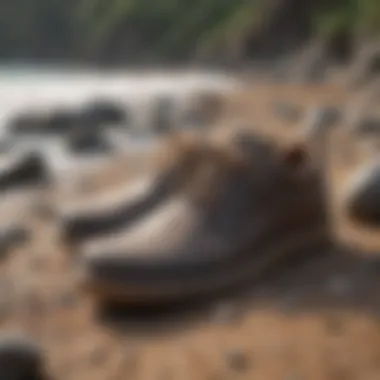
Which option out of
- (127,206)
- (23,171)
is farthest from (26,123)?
(127,206)

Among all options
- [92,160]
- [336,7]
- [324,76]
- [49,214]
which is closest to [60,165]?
[92,160]

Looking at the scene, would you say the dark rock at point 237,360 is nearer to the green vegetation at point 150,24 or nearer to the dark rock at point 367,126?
the dark rock at point 367,126

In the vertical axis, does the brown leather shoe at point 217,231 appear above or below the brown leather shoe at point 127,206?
below

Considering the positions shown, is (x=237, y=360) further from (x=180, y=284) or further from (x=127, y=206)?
(x=127, y=206)

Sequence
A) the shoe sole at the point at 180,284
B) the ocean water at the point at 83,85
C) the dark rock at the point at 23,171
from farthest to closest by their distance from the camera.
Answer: the ocean water at the point at 83,85, the dark rock at the point at 23,171, the shoe sole at the point at 180,284

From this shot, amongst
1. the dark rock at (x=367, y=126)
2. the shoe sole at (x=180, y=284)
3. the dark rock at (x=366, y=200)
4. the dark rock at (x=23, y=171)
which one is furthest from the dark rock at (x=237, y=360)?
the dark rock at (x=367, y=126)

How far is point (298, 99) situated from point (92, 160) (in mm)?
724

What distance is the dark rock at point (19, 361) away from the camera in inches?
22.9

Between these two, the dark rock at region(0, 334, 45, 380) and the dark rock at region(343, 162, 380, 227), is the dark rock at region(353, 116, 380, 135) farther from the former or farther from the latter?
the dark rock at region(0, 334, 45, 380)

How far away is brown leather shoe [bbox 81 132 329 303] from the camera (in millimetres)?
722

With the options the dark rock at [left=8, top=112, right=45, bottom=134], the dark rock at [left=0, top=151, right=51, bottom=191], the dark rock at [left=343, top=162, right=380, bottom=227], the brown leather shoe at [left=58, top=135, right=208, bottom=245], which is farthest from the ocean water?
the dark rock at [left=343, top=162, right=380, bottom=227]

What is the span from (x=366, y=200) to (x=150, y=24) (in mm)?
1793

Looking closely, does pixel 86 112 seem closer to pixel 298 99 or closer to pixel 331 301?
pixel 298 99

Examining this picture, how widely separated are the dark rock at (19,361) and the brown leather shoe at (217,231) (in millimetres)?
122
